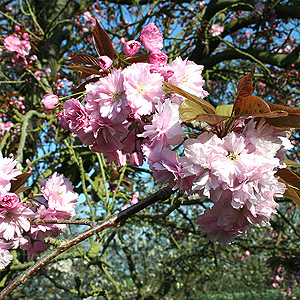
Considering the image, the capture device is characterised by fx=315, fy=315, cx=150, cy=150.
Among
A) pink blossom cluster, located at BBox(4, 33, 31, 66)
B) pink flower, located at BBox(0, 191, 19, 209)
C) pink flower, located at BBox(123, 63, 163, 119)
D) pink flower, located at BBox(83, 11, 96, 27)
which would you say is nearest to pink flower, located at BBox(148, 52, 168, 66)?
pink flower, located at BBox(123, 63, 163, 119)

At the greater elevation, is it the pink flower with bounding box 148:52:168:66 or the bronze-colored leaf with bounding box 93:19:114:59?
the bronze-colored leaf with bounding box 93:19:114:59

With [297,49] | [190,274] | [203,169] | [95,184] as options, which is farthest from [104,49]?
[190,274]

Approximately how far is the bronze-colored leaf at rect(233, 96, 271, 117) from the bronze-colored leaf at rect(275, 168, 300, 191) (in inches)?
7.3

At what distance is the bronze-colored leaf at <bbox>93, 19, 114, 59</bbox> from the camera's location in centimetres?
98

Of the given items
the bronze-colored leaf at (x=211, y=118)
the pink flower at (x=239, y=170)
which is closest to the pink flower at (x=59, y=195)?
the pink flower at (x=239, y=170)

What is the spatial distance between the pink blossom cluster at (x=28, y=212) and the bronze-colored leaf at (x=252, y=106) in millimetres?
728

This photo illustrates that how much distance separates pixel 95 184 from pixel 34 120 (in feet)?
3.54

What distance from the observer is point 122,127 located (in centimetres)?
92

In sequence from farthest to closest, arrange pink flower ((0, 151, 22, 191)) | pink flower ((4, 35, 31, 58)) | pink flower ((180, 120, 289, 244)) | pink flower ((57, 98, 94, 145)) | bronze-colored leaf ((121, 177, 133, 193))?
pink flower ((4, 35, 31, 58)), bronze-colored leaf ((121, 177, 133, 193)), pink flower ((0, 151, 22, 191)), pink flower ((57, 98, 94, 145)), pink flower ((180, 120, 289, 244))

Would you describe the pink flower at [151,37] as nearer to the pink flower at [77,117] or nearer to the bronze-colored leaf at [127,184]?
the pink flower at [77,117]

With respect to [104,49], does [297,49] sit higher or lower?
lower

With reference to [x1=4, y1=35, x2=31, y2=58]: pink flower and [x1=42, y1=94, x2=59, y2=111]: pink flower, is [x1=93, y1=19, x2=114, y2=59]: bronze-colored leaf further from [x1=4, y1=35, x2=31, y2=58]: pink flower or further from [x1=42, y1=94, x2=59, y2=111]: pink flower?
[x1=4, y1=35, x2=31, y2=58]: pink flower

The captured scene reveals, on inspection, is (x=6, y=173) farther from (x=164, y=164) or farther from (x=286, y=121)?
(x=286, y=121)

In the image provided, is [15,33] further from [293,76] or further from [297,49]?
[293,76]
